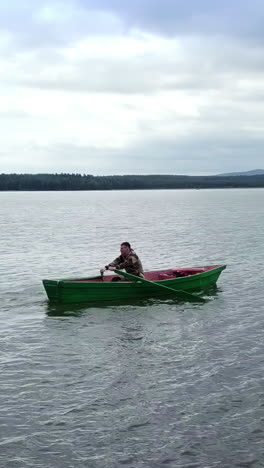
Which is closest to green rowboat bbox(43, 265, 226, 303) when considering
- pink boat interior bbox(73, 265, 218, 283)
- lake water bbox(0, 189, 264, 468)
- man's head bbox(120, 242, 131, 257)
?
pink boat interior bbox(73, 265, 218, 283)

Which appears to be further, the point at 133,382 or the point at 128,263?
the point at 128,263

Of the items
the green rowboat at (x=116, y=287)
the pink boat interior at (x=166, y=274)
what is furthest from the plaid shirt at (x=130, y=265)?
the pink boat interior at (x=166, y=274)

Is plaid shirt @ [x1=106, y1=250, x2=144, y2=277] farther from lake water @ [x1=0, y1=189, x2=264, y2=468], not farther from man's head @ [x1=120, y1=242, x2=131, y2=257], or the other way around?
lake water @ [x1=0, y1=189, x2=264, y2=468]

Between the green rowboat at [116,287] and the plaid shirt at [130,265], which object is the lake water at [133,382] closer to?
the green rowboat at [116,287]

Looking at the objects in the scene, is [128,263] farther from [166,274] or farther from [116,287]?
[166,274]

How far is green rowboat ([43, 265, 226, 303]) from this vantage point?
725 inches

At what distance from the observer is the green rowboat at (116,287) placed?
60.4ft

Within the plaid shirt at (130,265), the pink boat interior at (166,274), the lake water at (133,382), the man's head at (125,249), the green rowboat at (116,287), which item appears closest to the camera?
the lake water at (133,382)

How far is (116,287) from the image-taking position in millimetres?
19078

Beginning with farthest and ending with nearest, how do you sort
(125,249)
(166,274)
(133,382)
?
(166,274) < (125,249) < (133,382)

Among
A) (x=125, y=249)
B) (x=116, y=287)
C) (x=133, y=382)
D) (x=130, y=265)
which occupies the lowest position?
(x=133, y=382)

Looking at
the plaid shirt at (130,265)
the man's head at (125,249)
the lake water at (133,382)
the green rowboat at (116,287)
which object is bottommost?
the lake water at (133,382)

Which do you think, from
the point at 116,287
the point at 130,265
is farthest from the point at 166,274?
the point at 116,287

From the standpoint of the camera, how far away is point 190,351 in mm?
13578
